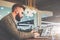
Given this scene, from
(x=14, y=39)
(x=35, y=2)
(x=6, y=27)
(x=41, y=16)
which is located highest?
(x=35, y=2)

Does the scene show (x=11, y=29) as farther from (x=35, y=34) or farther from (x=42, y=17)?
(x=42, y=17)

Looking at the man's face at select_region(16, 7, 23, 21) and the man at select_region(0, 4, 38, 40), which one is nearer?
the man at select_region(0, 4, 38, 40)

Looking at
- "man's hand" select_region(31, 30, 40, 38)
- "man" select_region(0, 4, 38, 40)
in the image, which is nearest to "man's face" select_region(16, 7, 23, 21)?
"man" select_region(0, 4, 38, 40)

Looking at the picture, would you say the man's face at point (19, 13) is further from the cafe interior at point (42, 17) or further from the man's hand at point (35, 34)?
the man's hand at point (35, 34)

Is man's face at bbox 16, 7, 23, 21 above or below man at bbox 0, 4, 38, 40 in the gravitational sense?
above

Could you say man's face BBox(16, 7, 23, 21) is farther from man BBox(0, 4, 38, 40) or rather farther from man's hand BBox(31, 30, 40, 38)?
man's hand BBox(31, 30, 40, 38)

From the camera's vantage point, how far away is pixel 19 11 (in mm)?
2160

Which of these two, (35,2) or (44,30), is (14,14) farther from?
(44,30)

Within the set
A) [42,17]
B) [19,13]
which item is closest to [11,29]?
[19,13]

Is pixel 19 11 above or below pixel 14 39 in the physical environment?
above

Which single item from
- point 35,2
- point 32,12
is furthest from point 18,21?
point 35,2

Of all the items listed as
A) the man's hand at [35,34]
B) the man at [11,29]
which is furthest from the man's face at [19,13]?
the man's hand at [35,34]

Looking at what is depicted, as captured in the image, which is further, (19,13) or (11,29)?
(19,13)

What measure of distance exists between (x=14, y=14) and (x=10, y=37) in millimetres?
358
